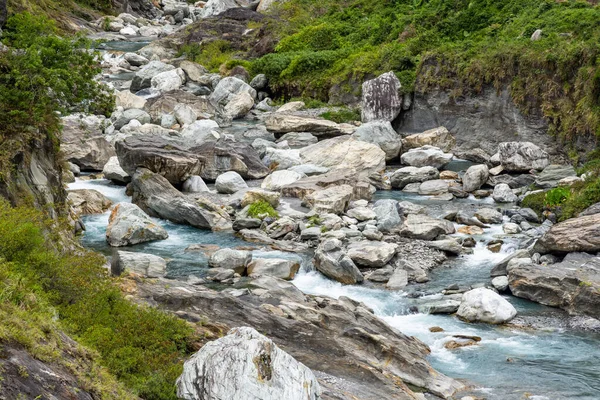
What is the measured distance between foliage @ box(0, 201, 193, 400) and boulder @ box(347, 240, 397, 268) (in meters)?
8.30

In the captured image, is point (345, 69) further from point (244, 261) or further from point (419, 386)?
point (419, 386)

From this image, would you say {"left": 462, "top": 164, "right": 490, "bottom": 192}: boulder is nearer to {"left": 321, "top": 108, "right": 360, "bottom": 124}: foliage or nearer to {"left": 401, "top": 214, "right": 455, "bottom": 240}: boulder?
{"left": 401, "top": 214, "right": 455, "bottom": 240}: boulder

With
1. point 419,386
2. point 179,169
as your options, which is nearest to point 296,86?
point 179,169

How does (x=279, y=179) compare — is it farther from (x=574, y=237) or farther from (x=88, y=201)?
(x=574, y=237)

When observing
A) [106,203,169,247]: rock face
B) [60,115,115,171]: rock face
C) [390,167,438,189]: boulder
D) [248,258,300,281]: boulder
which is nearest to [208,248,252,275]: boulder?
[248,258,300,281]: boulder

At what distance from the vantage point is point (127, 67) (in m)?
48.7

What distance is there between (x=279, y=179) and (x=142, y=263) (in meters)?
9.80

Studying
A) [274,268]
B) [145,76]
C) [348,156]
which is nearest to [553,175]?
[348,156]

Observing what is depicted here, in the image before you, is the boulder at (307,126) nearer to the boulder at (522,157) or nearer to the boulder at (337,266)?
the boulder at (522,157)

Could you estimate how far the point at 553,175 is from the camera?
85.8ft

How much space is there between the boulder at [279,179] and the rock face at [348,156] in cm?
219

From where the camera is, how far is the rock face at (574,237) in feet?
58.5

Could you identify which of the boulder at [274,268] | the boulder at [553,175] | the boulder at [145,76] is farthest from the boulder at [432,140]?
the boulder at [145,76]

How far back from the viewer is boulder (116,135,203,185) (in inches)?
971
